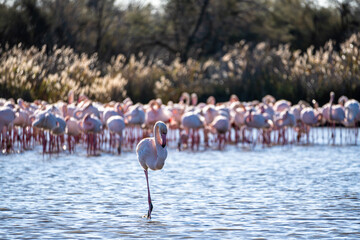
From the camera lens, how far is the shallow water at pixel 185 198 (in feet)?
21.8

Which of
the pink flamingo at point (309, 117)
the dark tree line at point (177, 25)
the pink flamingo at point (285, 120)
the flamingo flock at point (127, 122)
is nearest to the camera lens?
the flamingo flock at point (127, 122)

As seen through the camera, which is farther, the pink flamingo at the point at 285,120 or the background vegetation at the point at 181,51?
the background vegetation at the point at 181,51

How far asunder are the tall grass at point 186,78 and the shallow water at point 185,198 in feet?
20.7

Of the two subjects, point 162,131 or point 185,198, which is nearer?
point 162,131

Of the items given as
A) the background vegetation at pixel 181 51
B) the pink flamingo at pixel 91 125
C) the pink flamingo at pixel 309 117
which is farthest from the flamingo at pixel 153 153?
the background vegetation at pixel 181 51

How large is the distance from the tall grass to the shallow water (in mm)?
6311

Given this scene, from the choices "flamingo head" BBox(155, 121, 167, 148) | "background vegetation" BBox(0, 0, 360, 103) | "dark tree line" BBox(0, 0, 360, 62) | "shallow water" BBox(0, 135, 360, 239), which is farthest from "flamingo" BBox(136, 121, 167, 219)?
"dark tree line" BBox(0, 0, 360, 62)

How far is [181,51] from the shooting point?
35.9 metres

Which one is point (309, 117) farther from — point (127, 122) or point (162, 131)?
point (162, 131)

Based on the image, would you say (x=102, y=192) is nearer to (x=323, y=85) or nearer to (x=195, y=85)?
(x=323, y=85)

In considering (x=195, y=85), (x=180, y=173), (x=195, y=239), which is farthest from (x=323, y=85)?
(x=195, y=239)

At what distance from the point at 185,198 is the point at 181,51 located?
91.1ft

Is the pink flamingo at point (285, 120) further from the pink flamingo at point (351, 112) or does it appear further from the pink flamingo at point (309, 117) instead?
the pink flamingo at point (351, 112)

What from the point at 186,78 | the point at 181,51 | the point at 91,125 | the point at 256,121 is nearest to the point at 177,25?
the point at 181,51
